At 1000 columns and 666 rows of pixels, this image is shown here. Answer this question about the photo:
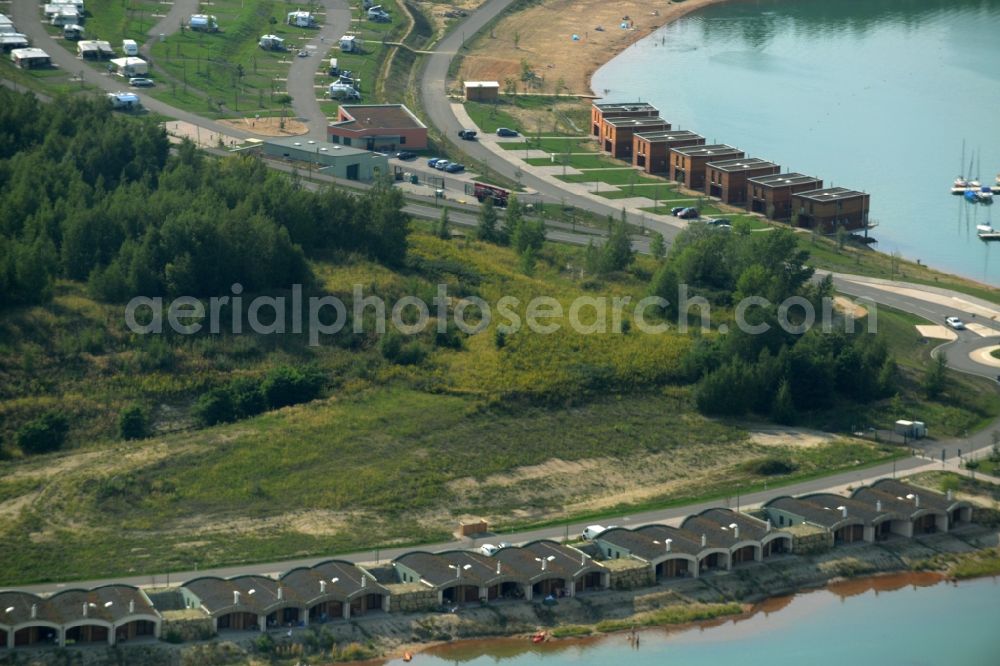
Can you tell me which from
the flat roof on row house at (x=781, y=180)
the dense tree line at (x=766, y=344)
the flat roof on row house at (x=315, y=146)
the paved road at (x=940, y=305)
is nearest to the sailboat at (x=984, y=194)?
the flat roof on row house at (x=781, y=180)

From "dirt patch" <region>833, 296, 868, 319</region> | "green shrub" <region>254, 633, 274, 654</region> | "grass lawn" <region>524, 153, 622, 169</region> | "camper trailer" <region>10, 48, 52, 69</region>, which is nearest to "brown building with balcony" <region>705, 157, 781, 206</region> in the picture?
"grass lawn" <region>524, 153, 622, 169</region>

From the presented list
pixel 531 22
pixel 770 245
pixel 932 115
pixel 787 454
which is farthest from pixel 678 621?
pixel 531 22

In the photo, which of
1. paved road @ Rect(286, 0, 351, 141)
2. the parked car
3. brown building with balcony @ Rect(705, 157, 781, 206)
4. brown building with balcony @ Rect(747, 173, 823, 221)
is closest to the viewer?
the parked car

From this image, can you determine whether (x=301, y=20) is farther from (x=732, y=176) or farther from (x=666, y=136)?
(x=732, y=176)

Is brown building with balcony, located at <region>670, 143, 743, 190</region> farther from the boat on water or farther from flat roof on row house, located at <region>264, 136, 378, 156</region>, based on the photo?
flat roof on row house, located at <region>264, 136, 378, 156</region>

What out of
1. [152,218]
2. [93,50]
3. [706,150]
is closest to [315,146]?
[706,150]

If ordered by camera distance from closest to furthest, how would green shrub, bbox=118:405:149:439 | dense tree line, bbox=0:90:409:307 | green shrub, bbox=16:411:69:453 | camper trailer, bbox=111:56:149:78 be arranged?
green shrub, bbox=16:411:69:453
green shrub, bbox=118:405:149:439
dense tree line, bbox=0:90:409:307
camper trailer, bbox=111:56:149:78

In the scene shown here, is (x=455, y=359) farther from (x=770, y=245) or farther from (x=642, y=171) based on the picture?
(x=642, y=171)

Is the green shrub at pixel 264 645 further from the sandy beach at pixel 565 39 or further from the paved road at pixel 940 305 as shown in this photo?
the sandy beach at pixel 565 39
